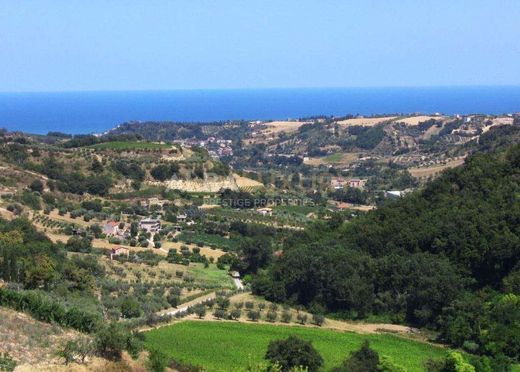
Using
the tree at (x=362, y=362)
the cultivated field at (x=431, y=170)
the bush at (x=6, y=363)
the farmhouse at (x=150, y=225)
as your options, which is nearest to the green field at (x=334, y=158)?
the cultivated field at (x=431, y=170)

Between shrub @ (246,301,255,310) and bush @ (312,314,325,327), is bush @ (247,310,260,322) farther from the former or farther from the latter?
bush @ (312,314,325,327)

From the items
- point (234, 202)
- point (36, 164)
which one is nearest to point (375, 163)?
point (234, 202)

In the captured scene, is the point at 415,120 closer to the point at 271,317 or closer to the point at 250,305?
the point at 250,305

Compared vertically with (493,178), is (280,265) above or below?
below

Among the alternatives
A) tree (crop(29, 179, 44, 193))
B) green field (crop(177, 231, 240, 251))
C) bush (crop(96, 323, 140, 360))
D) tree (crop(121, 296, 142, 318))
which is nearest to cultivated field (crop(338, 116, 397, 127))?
tree (crop(29, 179, 44, 193))

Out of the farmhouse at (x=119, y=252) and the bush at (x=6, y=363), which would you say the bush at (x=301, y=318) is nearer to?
the farmhouse at (x=119, y=252)

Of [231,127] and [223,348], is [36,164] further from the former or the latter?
[231,127]

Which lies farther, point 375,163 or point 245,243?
point 375,163
